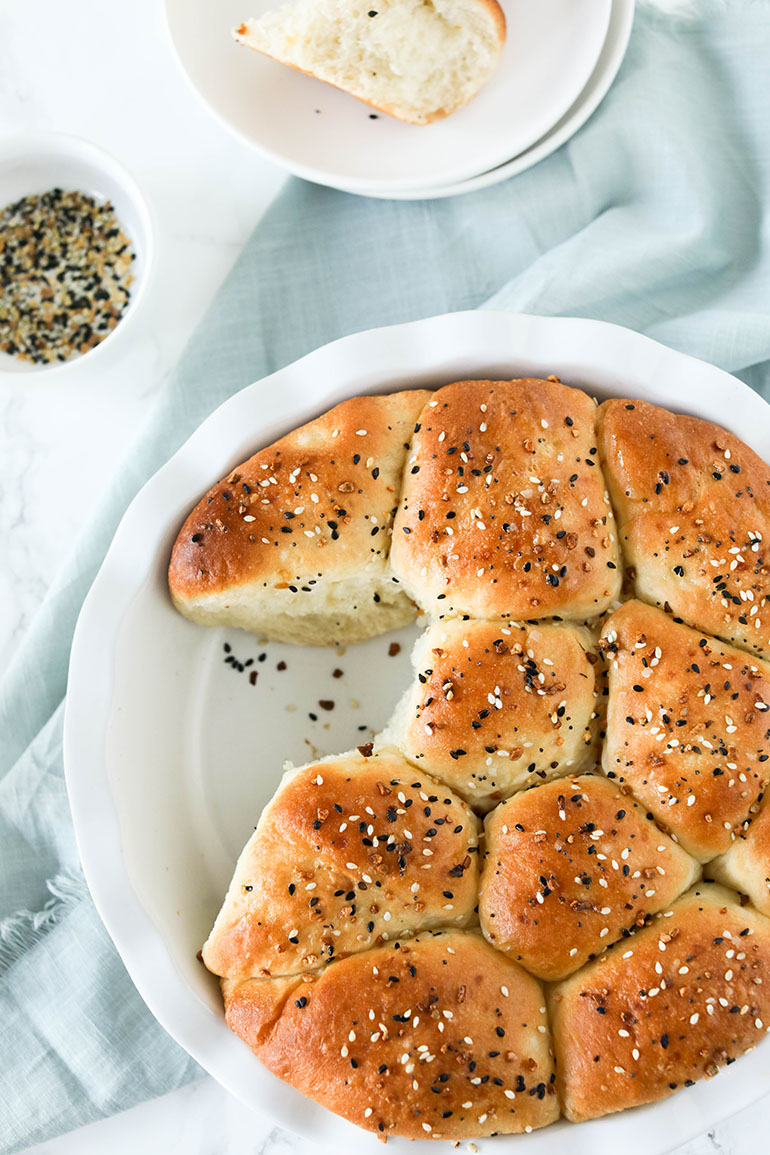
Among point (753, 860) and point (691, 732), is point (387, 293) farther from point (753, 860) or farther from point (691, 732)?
point (753, 860)

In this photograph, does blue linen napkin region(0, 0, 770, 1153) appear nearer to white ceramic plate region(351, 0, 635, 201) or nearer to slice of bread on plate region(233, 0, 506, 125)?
white ceramic plate region(351, 0, 635, 201)

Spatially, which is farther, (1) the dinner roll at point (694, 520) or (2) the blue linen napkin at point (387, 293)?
(2) the blue linen napkin at point (387, 293)

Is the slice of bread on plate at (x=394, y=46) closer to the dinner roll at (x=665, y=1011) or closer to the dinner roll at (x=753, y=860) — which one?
the dinner roll at (x=753, y=860)

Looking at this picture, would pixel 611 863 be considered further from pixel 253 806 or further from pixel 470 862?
pixel 253 806

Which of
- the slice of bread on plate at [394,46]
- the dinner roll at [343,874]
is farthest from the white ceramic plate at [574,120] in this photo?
the dinner roll at [343,874]

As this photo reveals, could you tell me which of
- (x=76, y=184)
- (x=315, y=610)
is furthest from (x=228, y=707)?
(x=76, y=184)

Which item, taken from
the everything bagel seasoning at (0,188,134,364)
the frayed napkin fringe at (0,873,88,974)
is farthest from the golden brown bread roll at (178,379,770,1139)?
the everything bagel seasoning at (0,188,134,364)
